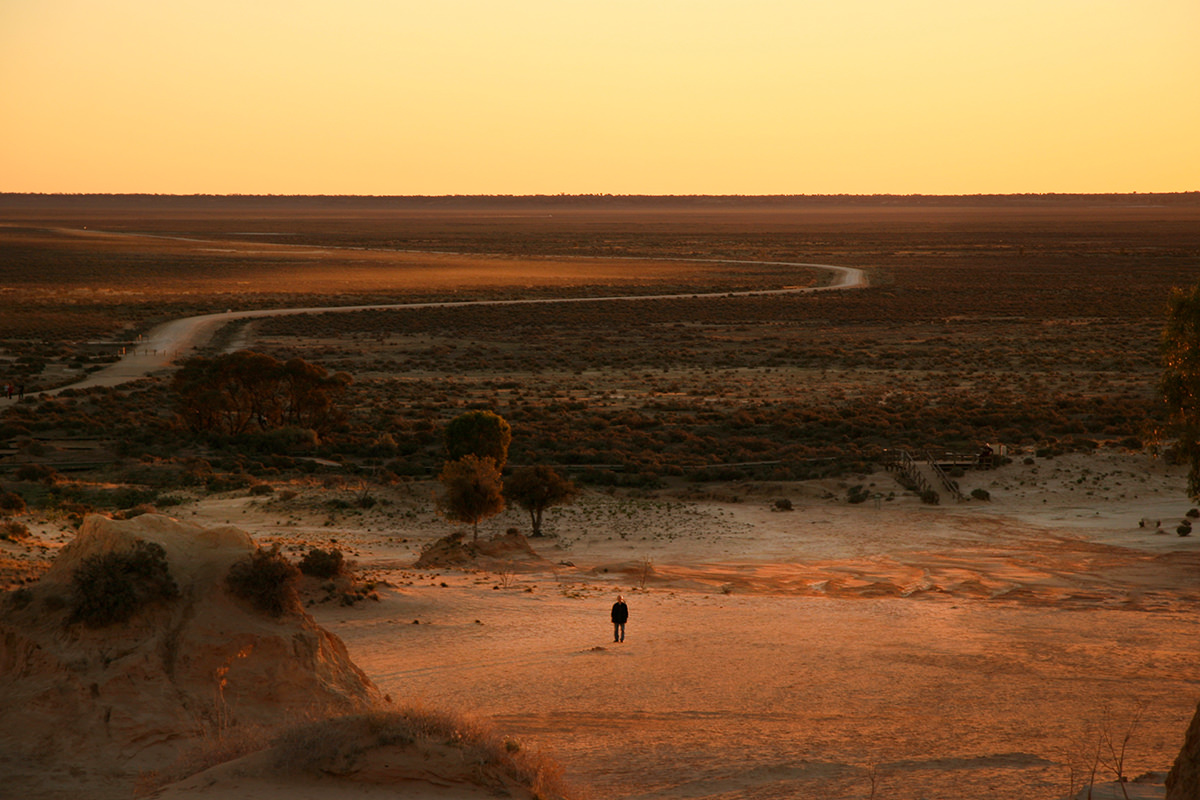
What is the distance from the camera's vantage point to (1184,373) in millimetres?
21562

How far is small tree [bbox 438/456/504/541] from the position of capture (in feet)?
91.7

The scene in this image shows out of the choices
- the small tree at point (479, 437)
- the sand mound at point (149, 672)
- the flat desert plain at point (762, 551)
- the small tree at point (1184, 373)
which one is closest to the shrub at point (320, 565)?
the flat desert plain at point (762, 551)

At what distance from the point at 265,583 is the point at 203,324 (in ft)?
234

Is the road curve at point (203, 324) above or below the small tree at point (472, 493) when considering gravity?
above

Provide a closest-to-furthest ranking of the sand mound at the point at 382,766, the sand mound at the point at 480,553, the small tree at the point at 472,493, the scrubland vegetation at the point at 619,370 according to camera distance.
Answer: the sand mound at the point at 382,766 < the sand mound at the point at 480,553 < the small tree at the point at 472,493 < the scrubland vegetation at the point at 619,370

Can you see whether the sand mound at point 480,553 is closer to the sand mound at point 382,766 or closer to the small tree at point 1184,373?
the small tree at point 1184,373

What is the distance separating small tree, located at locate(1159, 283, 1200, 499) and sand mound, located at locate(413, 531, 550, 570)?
45.5 feet

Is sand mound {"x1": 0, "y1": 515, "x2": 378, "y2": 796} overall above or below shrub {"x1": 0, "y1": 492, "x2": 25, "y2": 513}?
above

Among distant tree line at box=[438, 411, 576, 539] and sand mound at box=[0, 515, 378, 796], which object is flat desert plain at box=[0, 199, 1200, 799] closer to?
distant tree line at box=[438, 411, 576, 539]

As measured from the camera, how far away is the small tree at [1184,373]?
2123 cm

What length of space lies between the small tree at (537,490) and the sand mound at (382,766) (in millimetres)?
18729

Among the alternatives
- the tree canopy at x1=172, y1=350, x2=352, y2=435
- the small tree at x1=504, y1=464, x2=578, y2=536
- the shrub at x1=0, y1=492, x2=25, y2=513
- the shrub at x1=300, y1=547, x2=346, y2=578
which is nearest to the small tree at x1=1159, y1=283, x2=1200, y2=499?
the small tree at x1=504, y1=464, x2=578, y2=536

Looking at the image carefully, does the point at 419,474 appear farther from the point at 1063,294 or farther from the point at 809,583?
the point at 1063,294

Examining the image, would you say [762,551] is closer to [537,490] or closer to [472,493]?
[537,490]
